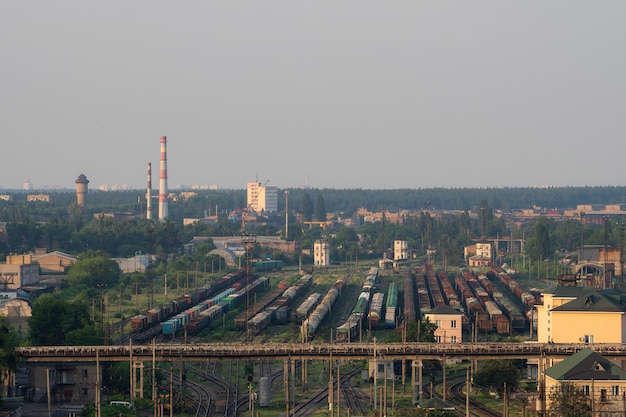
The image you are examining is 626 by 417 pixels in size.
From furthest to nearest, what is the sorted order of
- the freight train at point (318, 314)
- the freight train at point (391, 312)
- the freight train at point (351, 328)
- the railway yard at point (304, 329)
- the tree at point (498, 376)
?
the freight train at point (391, 312) → the freight train at point (318, 314) → the freight train at point (351, 328) → the tree at point (498, 376) → the railway yard at point (304, 329)

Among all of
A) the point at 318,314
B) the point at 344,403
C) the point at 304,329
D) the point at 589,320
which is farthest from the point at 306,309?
the point at 344,403

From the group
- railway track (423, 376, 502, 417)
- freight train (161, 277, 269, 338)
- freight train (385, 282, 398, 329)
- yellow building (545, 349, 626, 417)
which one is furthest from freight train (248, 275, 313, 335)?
yellow building (545, 349, 626, 417)

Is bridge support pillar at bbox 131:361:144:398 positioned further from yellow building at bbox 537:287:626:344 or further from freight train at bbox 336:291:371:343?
yellow building at bbox 537:287:626:344

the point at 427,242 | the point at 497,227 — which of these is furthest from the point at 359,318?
the point at 497,227

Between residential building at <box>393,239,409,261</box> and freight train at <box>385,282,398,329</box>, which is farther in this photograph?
residential building at <box>393,239,409,261</box>

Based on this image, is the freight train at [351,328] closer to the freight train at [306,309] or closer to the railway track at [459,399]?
the freight train at [306,309]

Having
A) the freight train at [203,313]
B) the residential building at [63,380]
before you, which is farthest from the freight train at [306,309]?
the residential building at [63,380]

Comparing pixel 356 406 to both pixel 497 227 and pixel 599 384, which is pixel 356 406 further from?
pixel 497 227

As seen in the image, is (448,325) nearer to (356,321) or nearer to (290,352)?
(356,321)
